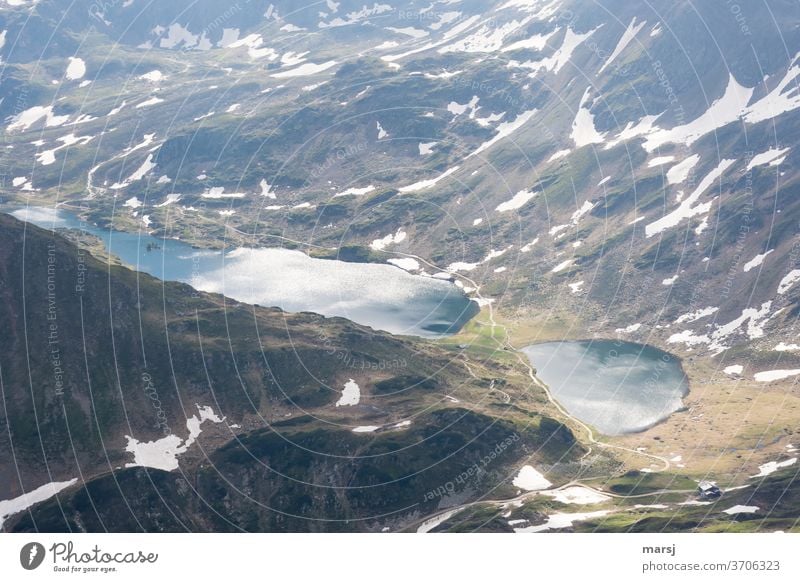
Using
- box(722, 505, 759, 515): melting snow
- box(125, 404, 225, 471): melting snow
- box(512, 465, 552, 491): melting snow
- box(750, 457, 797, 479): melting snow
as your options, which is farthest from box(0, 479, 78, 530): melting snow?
box(750, 457, 797, 479): melting snow

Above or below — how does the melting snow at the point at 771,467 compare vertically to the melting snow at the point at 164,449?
above

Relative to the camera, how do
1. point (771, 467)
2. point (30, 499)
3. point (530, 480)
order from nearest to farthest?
point (30, 499) → point (771, 467) → point (530, 480)

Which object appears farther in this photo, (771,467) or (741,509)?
(771,467)

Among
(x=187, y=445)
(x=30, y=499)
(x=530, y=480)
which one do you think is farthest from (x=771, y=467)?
(x=30, y=499)

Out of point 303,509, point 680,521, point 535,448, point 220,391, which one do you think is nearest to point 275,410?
point 220,391

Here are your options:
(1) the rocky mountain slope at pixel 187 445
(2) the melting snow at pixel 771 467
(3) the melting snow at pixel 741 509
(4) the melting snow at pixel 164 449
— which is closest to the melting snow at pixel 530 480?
(1) the rocky mountain slope at pixel 187 445

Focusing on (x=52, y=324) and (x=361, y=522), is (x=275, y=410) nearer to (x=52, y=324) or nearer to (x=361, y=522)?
(x=361, y=522)

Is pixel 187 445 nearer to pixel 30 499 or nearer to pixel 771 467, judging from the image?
pixel 30 499

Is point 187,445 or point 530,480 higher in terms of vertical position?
point 187,445

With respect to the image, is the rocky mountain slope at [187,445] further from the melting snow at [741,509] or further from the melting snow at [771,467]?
the melting snow at [771,467]

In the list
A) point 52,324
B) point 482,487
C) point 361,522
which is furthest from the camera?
point 52,324

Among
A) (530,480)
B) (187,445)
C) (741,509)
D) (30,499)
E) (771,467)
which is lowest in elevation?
(30,499)
